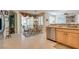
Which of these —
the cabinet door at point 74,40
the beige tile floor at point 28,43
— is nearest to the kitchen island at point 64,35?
the cabinet door at point 74,40

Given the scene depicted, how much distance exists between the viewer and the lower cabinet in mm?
2289

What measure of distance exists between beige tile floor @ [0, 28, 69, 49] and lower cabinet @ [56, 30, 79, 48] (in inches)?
5.1

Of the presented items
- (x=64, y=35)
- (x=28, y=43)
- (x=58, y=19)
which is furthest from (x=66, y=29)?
(x=28, y=43)

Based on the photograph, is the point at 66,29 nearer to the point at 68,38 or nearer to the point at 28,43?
the point at 68,38

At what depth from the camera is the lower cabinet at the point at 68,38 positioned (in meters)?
2.29

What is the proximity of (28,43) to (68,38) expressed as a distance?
2.59 feet

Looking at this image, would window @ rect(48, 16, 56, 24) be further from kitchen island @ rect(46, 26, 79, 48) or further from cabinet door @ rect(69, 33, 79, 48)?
cabinet door @ rect(69, 33, 79, 48)

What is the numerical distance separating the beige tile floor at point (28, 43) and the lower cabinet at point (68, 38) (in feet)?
0.42

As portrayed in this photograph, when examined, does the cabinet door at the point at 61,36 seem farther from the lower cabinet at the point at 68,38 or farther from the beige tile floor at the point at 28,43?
the beige tile floor at the point at 28,43
